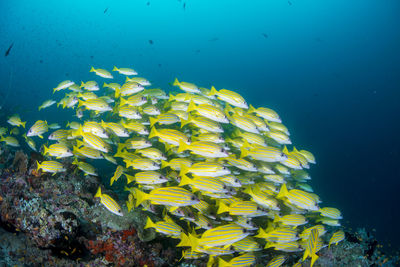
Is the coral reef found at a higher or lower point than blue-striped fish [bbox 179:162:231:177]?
lower

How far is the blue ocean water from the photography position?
138ft

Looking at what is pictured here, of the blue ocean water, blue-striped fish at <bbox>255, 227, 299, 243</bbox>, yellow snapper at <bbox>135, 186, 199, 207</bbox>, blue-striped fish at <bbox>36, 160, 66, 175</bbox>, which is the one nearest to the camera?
yellow snapper at <bbox>135, 186, 199, 207</bbox>

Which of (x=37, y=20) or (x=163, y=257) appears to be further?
(x=37, y=20)

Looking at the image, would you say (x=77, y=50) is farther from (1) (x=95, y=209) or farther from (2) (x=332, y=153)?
(1) (x=95, y=209)

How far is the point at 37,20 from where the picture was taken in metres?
146

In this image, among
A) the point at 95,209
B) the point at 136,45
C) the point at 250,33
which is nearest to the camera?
the point at 95,209

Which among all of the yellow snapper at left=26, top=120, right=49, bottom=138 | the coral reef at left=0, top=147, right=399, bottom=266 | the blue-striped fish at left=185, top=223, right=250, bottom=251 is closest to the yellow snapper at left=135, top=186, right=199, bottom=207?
the blue-striped fish at left=185, top=223, right=250, bottom=251

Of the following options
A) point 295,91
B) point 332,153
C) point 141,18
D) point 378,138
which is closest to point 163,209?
point 332,153

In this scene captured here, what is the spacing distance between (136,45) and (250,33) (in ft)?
220

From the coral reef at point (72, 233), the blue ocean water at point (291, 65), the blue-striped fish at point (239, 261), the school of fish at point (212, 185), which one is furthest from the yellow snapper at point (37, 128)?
the blue ocean water at point (291, 65)

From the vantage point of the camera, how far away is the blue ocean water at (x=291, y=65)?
4203 cm

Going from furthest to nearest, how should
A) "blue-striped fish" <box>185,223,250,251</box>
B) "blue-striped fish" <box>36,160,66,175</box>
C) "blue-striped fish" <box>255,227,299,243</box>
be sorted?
"blue-striped fish" <box>36,160,66,175</box> → "blue-striped fish" <box>255,227,299,243</box> → "blue-striped fish" <box>185,223,250,251</box>

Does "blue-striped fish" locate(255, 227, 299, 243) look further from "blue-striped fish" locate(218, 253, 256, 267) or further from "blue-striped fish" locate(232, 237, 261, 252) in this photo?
"blue-striped fish" locate(218, 253, 256, 267)

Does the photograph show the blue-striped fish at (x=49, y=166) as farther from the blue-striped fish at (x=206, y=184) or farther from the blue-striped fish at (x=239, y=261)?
the blue-striped fish at (x=239, y=261)
